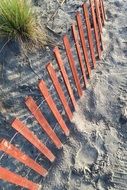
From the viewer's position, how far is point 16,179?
2693 mm

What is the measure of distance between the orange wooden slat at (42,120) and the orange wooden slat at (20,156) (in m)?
0.25

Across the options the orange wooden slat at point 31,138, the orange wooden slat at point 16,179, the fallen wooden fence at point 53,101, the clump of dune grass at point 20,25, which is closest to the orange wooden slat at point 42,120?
the fallen wooden fence at point 53,101

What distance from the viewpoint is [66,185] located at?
3.08 m

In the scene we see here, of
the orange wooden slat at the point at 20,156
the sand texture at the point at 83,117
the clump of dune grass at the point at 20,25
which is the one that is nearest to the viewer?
the orange wooden slat at the point at 20,156

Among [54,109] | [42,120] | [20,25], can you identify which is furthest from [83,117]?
[20,25]

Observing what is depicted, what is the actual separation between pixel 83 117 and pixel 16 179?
1.00 m

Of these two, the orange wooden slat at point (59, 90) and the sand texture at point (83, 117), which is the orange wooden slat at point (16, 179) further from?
the orange wooden slat at point (59, 90)

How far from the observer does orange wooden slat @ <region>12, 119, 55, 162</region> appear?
260 cm

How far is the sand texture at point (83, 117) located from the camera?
10.2 feet

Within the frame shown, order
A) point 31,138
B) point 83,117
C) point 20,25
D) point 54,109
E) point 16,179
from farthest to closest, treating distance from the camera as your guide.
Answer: point 20,25 < point 83,117 < point 54,109 < point 31,138 < point 16,179

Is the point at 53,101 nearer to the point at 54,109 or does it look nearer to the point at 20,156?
the point at 54,109

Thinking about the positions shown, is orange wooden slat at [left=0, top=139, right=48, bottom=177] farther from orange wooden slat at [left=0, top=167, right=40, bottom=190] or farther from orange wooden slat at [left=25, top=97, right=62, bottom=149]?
orange wooden slat at [left=25, top=97, right=62, bottom=149]

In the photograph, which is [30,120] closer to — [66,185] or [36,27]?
[66,185]

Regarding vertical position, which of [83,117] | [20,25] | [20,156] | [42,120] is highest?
[20,25]
